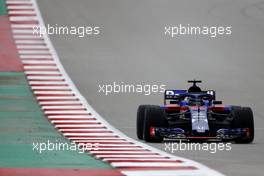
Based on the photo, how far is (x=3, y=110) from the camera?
2184 centimetres

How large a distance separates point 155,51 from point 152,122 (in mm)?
13316

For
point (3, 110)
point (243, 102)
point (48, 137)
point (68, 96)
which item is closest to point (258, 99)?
point (243, 102)

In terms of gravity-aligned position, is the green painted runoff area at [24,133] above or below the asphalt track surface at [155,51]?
A: below

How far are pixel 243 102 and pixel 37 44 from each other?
735cm

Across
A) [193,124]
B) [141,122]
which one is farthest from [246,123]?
[141,122]

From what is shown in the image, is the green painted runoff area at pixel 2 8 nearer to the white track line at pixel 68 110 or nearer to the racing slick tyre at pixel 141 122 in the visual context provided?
the white track line at pixel 68 110

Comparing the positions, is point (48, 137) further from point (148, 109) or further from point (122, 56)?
point (122, 56)

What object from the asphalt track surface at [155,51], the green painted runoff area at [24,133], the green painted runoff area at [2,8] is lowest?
the green painted runoff area at [24,133]

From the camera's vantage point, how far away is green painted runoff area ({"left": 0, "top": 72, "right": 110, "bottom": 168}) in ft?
50.3

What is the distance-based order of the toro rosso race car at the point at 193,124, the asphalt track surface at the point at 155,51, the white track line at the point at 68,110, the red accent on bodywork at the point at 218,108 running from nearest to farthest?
the white track line at the point at 68,110
the toro rosso race car at the point at 193,124
the red accent on bodywork at the point at 218,108
the asphalt track surface at the point at 155,51

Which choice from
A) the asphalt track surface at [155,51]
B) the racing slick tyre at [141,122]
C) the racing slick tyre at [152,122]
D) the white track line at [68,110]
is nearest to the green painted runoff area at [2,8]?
the white track line at [68,110]

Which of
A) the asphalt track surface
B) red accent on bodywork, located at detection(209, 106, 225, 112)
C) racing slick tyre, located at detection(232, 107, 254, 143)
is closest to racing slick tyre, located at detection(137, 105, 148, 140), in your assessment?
the asphalt track surface

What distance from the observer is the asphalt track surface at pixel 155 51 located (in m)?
26.0

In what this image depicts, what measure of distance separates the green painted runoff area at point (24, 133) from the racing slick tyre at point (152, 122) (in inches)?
56.1
